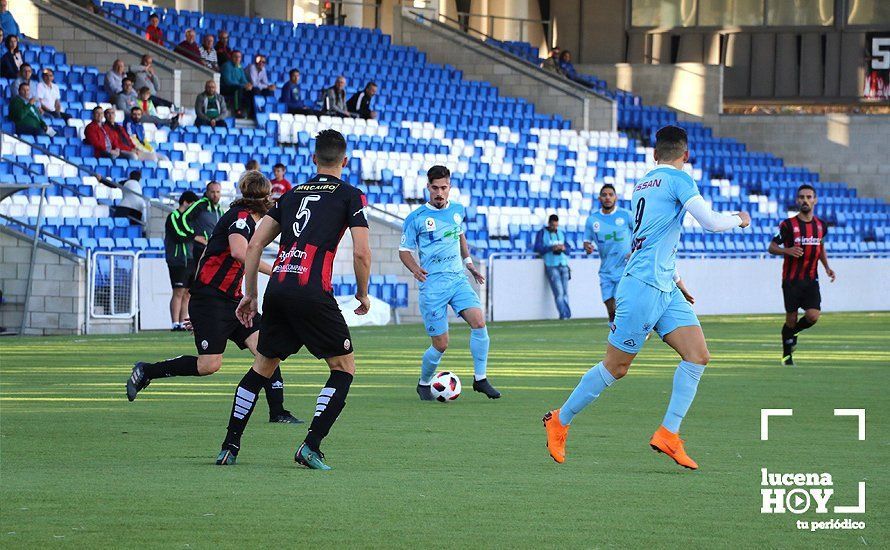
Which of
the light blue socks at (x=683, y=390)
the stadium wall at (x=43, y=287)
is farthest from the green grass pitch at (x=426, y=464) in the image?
the stadium wall at (x=43, y=287)

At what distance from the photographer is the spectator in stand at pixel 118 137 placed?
81.5ft

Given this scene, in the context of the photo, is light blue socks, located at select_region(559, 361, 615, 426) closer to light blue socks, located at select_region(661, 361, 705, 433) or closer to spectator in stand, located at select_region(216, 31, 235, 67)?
light blue socks, located at select_region(661, 361, 705, 433)

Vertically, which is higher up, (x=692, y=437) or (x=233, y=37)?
(x=233, y=37)

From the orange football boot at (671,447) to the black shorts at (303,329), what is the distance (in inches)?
70.4

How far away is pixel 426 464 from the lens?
837 cm

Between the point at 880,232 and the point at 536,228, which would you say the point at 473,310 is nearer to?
the point at 536,228

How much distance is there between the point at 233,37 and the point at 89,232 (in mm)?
11748

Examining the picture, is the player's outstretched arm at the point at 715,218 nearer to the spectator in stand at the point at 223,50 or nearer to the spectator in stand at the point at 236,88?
the spectator in stand at the point at 236,88

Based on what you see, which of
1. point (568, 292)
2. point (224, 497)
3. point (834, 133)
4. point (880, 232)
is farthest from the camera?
point (834, 133)

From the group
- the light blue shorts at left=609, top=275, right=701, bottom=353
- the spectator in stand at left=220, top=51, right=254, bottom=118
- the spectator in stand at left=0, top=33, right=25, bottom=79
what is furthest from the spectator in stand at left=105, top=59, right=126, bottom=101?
the light blue shorts at left=609, top=275, right=701, bottom=353

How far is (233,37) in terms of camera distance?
33.4 metres

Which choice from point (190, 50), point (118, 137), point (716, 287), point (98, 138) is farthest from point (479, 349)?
point (190, 50)

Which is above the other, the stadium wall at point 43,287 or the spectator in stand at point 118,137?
the spectator in stand at point 118,137

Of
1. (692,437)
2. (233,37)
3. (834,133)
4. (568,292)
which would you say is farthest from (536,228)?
(692,437)
